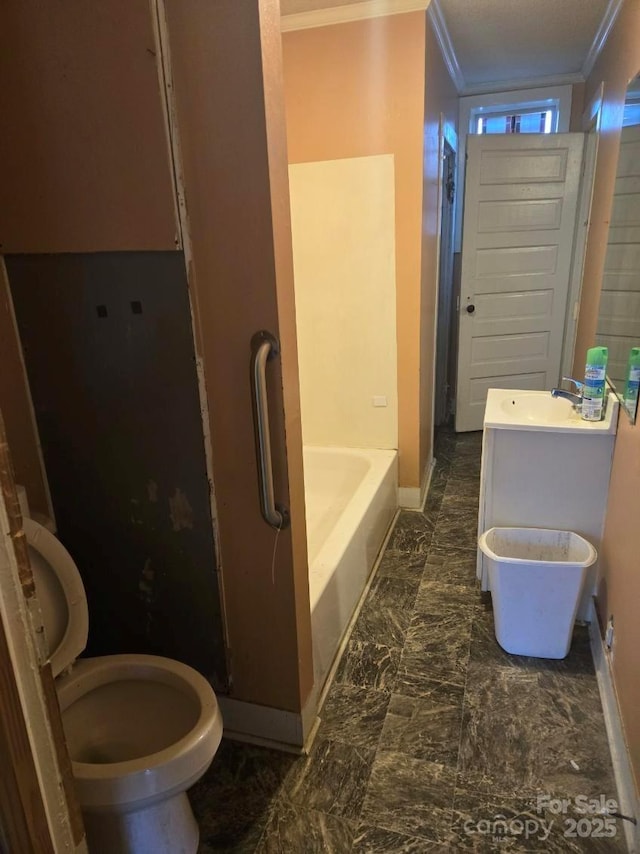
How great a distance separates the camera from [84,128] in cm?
128

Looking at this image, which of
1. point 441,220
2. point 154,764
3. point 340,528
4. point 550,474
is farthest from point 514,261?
point 154,764

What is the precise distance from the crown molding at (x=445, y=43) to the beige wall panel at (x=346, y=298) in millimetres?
680

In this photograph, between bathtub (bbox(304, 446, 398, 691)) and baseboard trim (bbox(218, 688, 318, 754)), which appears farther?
bathtub (bbox(304, 446, 398, 691))

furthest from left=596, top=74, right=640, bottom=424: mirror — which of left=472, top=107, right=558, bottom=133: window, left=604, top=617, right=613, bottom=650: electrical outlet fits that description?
left=472, top=107, right=558, bottom=133: window

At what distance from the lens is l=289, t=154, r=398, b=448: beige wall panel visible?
2727 millimetres

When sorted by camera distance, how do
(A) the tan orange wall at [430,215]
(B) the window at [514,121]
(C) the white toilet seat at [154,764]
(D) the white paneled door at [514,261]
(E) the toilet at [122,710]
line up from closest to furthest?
(C) the white toilet seat at [154,764] < (E) the toilet at [122,710] < (A) the tan orange wall at [430,215] < (D) the white paneled door at [514,261] < (B) the window at [514,121]

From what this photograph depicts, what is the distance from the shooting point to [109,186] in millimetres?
1291

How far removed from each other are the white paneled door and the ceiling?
1.45ft

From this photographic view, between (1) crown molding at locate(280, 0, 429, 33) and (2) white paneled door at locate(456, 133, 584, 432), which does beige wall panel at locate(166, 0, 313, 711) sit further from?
(2) white paneled door at locate(456, 133, 584, 432)

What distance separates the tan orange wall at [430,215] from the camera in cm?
271

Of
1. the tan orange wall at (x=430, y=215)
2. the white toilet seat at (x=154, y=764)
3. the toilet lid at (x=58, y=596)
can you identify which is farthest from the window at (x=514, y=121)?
the white toilet seat at (x=154, y=764)

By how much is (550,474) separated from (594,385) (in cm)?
36

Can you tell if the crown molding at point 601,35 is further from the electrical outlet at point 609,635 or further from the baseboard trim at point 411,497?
the electrical outlet at point 609,635

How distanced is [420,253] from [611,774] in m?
2.19
